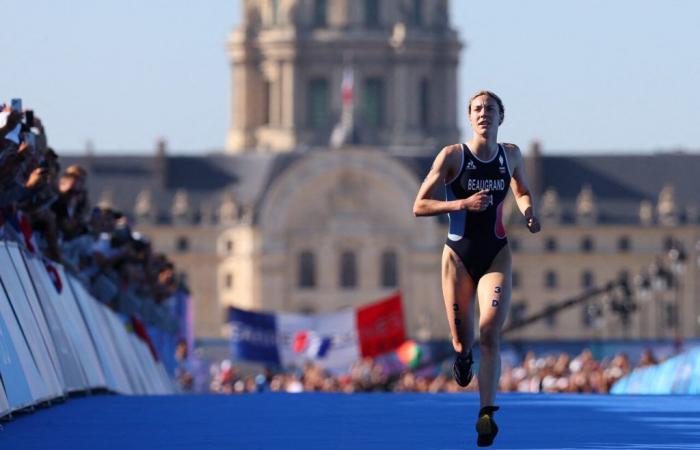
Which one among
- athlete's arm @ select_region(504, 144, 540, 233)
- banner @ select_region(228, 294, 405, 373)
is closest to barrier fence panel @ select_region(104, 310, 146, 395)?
athlete's arm @ select_region(504, 144, 540, 233)

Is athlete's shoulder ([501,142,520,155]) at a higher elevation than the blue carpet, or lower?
higher

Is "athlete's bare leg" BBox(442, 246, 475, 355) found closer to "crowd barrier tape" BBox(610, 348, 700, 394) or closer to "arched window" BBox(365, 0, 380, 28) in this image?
"crowd barrier tape" BBox(610, 348, 700, 394)

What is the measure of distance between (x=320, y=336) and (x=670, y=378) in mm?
30036

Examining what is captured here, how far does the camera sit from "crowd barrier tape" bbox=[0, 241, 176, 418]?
18.9 meters

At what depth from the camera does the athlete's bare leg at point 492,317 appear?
16266 mm

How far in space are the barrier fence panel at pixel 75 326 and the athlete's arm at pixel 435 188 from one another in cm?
615

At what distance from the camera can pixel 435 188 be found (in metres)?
16.6

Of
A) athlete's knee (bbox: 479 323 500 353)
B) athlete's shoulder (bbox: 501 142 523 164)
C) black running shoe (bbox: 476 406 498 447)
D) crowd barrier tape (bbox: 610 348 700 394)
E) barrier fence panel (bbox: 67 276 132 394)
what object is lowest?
crowd barrier tape (bbox: 610 348 700 394)

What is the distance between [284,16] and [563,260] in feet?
78.3

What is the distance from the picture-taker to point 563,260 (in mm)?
153000

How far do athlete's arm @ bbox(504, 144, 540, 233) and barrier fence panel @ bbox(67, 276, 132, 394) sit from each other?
8445 millimetres

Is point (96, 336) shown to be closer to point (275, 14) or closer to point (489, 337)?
point (489, 337)

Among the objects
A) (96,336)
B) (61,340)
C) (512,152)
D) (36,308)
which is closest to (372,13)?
(96,336)

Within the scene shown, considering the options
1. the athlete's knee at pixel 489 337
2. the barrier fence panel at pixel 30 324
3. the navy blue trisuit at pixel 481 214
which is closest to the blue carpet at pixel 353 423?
the barrier fence panel at pixel 30 324
